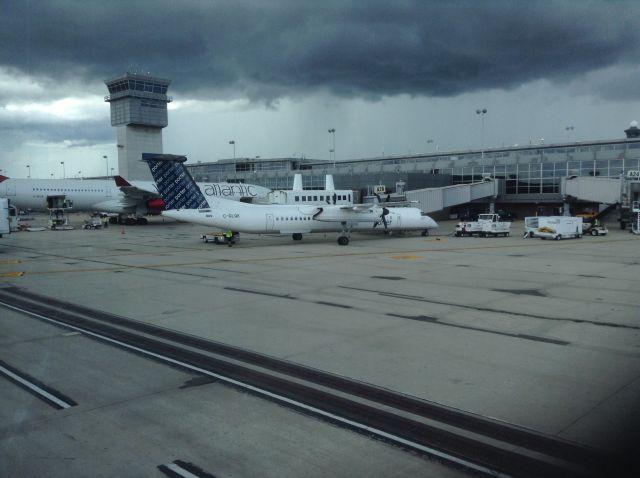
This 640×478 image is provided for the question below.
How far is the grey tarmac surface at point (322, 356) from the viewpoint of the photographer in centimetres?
812

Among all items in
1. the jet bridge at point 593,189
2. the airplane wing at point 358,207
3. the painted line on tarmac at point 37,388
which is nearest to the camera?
the painted line on tarmac at point 37,388

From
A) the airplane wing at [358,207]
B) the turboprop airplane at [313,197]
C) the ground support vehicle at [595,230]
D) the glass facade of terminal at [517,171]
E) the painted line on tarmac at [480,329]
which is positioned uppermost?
the glass facade of terminal at [517,171]

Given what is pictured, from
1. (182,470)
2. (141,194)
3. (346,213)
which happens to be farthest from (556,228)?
(141,194)

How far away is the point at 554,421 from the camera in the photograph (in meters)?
8.98

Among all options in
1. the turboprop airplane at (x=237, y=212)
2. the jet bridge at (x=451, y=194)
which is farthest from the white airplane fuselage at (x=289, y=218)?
the jet bridge at (x=451, y=194)

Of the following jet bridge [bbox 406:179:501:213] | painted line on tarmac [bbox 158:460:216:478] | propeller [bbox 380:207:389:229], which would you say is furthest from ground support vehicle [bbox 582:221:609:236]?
painted line on tarmac [bbox 158:460:216:478]

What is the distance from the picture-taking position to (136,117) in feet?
447

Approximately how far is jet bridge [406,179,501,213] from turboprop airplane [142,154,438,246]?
1905cm

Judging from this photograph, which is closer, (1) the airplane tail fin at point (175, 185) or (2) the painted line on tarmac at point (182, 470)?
(2) the painted line on tarmac at point (182, 470)

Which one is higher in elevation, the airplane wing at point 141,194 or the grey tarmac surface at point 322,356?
the airplane wing at point 141,194

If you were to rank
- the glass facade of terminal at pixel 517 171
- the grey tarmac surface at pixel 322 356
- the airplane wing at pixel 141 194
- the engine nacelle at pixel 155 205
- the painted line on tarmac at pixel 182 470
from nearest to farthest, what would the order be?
the painted line on tarmac at pixel 182 470 < the grey tarmac surface at pixel 322 356 < the airplane wing at pixel 141 194 < the engine nacelle at pixel 155 205 < the glass facade of terminal at pixel 517 171

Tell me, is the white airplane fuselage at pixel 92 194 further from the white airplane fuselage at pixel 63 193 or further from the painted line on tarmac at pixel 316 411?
the painted line on tarmac at pixel 316 411

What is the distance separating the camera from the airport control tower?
13550 cm

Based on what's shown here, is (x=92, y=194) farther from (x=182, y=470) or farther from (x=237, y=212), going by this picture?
(x=182, y=470)
